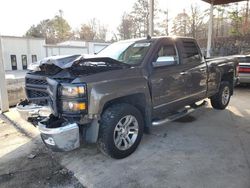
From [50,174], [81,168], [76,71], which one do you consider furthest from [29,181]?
[76,71]

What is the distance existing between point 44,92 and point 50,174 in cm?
117

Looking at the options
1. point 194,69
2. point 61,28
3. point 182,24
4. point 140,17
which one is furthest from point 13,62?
point 194,69

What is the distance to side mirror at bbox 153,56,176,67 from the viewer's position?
421 cm

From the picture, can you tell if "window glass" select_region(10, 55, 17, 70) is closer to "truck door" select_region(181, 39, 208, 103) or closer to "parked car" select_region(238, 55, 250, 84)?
"parked car" select_region(238, 55, 250, 84)

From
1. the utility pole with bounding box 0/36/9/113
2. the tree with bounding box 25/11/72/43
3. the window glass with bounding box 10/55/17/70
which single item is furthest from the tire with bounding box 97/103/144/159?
the tree with bounding box 25/11/72/43

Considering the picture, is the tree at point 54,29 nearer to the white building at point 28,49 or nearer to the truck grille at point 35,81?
the white building at point 28,49

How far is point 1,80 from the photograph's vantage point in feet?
21.3

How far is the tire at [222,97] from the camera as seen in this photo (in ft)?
20.8

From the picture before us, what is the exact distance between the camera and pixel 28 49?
1257 inches

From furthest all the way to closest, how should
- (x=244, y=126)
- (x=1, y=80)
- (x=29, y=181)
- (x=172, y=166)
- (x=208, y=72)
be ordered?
(x=1, y=80), (x=208, y=72), (x=244, y=126), (x=172, y=166), (x=29, y=181)

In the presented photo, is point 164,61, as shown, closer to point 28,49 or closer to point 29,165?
point 29,165

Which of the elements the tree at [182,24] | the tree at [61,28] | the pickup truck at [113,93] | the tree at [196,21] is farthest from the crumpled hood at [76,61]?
the tree at [61,28]

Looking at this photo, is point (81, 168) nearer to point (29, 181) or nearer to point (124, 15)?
point (29, 181)

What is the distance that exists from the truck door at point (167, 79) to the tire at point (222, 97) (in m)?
1.86
